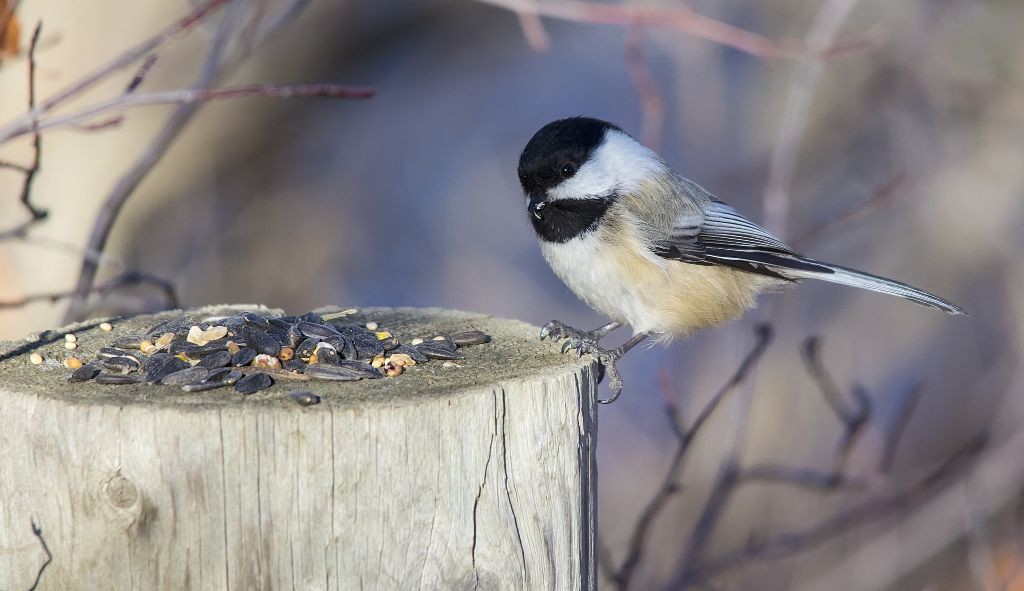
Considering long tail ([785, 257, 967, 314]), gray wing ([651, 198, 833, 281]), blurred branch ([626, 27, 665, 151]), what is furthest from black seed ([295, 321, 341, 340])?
long tail ([785, 257, 967, 314])

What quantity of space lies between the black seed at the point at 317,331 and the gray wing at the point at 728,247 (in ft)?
4.14

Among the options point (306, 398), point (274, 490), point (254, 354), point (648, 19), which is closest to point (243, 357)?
point (254, 354)

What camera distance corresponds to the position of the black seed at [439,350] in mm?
2061

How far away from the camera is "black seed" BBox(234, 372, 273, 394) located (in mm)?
1786

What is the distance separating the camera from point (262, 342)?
2.09 m

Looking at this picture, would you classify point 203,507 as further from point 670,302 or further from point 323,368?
point 670,302

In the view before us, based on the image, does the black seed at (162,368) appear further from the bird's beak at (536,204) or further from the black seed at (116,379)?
the bird's beak at (536,204)

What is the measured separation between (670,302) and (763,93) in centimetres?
348

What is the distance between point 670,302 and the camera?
310 centimetres

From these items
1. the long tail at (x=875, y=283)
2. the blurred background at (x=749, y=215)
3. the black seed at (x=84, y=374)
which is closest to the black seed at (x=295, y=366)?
the black seed at (x=84, y=374)

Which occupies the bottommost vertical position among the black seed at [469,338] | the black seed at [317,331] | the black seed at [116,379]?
the black seed at [469,338]

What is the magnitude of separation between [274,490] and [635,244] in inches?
69.2

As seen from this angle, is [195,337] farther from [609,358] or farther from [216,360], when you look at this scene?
[609,358]

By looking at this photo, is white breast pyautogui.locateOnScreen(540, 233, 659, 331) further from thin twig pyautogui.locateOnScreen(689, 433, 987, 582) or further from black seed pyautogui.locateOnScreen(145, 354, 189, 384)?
black seed pyautogui.locateOnScreen(145, 354, 189, 384)
